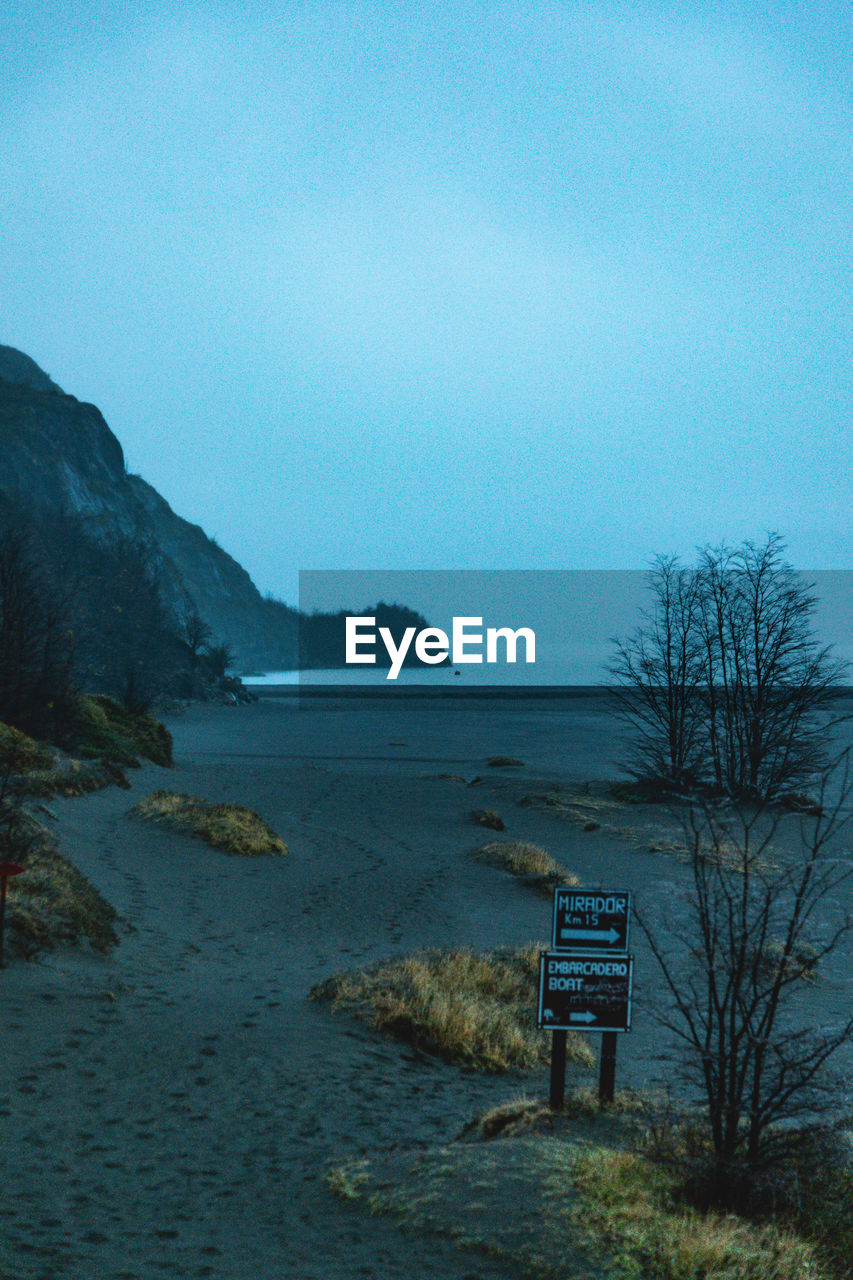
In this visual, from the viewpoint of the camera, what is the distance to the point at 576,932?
19.2 feet

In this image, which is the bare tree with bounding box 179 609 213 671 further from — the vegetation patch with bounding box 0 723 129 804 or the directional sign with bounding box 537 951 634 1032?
the directional sign with bounding box 537 951 634 1032

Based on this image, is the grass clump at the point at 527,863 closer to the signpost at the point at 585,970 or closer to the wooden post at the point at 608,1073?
the wooden post at the point at 608,1073

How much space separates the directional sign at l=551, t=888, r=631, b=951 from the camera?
19.2ft

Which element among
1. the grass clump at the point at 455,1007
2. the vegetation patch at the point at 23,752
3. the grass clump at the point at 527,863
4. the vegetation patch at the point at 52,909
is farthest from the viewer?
the vegetation patch at the point at 23,752

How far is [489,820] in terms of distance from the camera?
2267 centimetres

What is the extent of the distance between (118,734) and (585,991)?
25794mm

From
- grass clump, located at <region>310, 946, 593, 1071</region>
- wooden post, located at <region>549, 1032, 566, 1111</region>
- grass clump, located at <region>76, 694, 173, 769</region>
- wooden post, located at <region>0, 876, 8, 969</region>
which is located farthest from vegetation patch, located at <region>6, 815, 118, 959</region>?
grass clump, located at <region>76, 694, 173, 769</region>

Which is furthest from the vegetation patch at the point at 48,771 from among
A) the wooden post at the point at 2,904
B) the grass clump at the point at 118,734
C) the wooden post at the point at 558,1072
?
the wooden post at the point at 558,1072

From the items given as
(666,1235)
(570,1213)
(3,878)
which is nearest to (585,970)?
(570,1213)

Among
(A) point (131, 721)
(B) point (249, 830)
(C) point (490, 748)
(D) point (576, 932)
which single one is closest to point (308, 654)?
(C) point (490, 748)

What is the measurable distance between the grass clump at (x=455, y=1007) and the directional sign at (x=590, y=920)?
267 centimetres

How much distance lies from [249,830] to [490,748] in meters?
28.3

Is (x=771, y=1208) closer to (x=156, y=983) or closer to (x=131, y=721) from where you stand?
(x=156, y=983)

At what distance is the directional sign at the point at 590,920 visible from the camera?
5855mm
